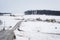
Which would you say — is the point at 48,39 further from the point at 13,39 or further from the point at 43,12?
the point at 43,12

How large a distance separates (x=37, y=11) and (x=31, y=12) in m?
1.84

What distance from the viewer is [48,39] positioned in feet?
23.4

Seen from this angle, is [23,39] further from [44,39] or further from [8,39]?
[44,39]

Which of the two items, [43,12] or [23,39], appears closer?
[23,39]

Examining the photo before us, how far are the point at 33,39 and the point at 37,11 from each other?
29135 millimetres

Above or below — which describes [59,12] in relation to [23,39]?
below

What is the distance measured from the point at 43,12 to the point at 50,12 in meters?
2.02

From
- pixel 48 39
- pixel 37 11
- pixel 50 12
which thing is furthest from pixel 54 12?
pixel 48 39

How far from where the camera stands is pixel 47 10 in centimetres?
3488

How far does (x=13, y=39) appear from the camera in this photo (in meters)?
6.72

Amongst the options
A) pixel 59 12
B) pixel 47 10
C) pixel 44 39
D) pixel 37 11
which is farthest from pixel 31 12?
pixel 44 39

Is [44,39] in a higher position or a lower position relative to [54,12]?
higher

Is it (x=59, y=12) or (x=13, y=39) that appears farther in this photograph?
(x=59, y=12)

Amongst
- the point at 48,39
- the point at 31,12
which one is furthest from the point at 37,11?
the point at 48,39
